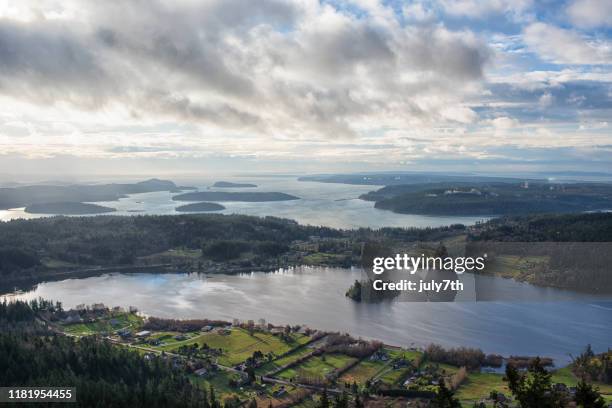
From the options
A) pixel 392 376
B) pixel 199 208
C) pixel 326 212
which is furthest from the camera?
pixel 199 208

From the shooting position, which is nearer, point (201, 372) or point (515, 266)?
point (201, 372)

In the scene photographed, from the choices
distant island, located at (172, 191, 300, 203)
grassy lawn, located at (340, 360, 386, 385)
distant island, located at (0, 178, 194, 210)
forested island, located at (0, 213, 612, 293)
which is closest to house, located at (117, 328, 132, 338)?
grassy lawn, located at (340, 360, 386, 385)

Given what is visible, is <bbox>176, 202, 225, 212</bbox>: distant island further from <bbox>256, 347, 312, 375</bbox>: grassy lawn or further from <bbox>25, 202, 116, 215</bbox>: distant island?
<bbox>256, 347, 312, 375</bbox>: grassy lawn

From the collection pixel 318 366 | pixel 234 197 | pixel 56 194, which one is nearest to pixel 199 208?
pixel 234 197

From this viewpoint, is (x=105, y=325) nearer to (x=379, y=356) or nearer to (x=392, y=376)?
(x=379, y=356)

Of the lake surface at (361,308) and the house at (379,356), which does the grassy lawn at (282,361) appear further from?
the lake surface at (361,308)

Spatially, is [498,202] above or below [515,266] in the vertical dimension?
above

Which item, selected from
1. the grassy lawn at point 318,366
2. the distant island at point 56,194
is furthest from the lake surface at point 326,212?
the grassy lawn at point 318,366
